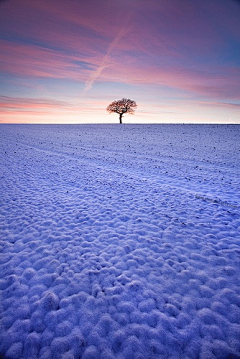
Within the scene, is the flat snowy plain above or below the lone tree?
below

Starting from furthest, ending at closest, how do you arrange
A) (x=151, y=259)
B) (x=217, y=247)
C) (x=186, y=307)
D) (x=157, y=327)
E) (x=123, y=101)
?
(x=123, y=101) → (x=217, y=247) → (x=151, y=259) → (x=186, y=307) → (x=157, y=327)

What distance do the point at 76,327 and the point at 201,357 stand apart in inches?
99.0

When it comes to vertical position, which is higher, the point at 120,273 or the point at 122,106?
the point at 122,106

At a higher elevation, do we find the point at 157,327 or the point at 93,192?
the point at 93,192

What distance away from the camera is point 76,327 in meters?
3.89

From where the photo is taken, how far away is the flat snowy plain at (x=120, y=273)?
3658 millimetres

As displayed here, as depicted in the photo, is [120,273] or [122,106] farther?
[122,106]

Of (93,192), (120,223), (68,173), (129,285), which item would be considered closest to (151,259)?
(129,285)

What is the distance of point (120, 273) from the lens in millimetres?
5203

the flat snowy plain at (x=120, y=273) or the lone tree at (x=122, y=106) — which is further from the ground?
the lone tree at (x=122, y=106)

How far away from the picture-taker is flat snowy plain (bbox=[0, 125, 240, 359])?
12.0 feet

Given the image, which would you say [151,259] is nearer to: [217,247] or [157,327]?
[157,327]

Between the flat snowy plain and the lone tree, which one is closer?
the flat snowy plain

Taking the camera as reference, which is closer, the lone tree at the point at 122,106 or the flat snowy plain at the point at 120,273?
the flat snowy plain at the point at 120,273
